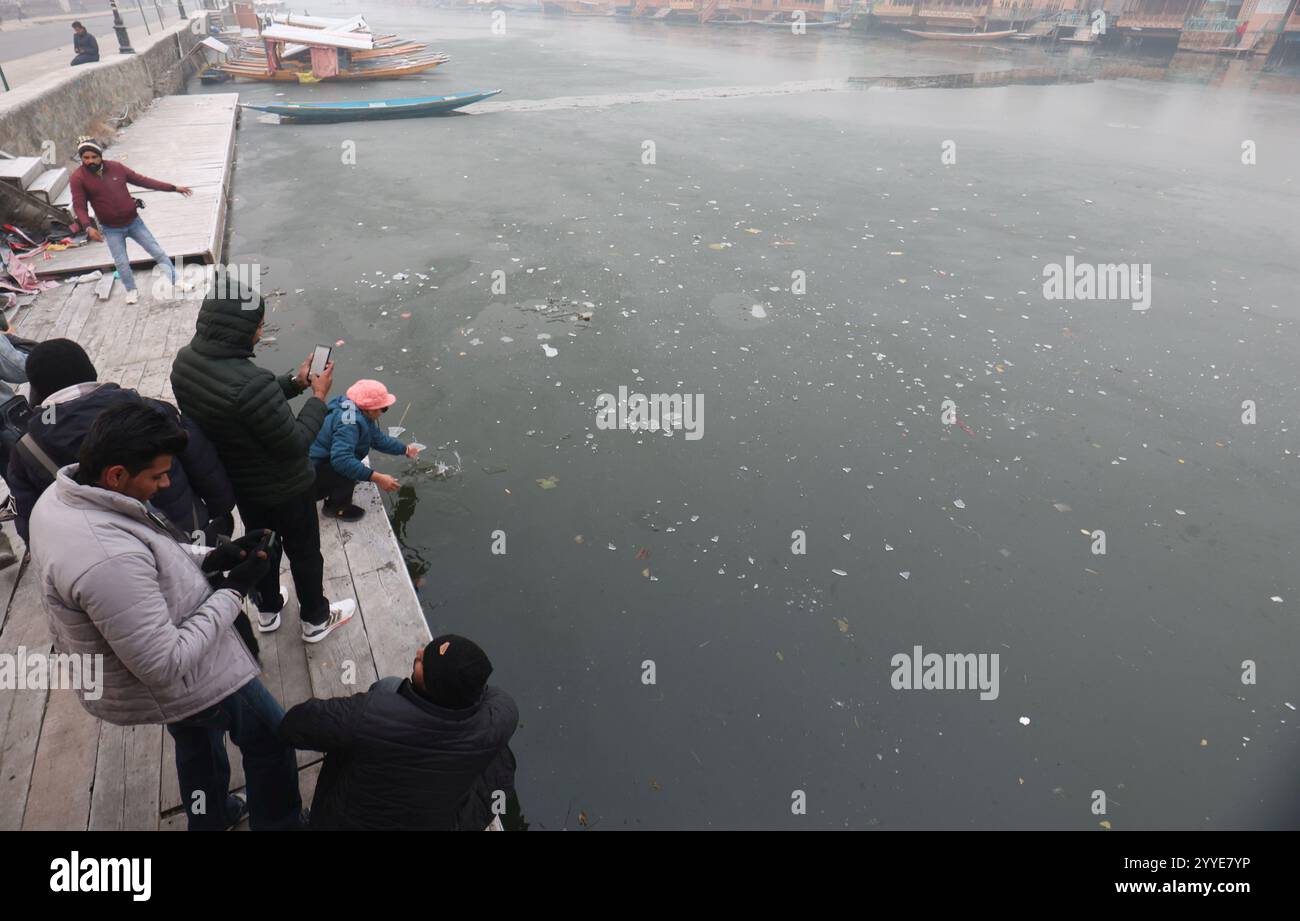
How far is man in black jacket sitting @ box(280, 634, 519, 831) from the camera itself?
2.01 metres

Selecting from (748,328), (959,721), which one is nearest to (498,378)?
(748,328)

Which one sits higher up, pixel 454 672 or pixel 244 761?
pixel 454 672

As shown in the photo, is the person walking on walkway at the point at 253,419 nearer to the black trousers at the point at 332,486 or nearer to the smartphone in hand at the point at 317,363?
the smartphone in hand at the point at 317,363

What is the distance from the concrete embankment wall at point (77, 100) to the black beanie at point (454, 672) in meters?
11.5

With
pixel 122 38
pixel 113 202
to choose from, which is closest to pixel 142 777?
pixel 113 202

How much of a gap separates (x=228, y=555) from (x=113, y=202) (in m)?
6.60

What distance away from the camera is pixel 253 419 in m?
2.53

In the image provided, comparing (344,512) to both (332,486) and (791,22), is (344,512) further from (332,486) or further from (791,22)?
(791,22)

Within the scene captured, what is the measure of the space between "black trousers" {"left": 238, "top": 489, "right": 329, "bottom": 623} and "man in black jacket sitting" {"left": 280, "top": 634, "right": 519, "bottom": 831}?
90 cm

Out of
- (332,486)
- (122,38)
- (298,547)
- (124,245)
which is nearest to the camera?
(298,547)

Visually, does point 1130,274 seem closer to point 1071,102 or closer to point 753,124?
point 753,124

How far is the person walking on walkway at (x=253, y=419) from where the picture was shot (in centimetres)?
246

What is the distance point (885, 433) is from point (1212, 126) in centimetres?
2109

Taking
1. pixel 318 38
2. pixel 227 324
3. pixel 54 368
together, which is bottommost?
pixel 54 368
